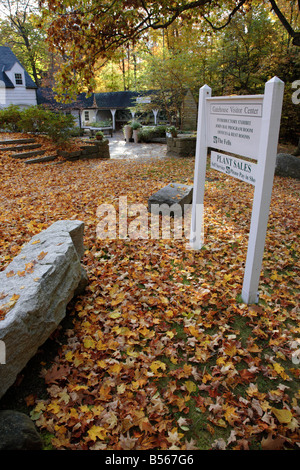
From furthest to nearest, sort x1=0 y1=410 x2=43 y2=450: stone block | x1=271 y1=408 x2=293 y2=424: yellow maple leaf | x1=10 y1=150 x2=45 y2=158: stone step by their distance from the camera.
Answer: x1=10 y1=150 x2=45 y2=158: stone step < x1=271 y1=408 x2=293 y2=424: yellow maple leaf < x1=0 y1=410 x2=43 y2=450: stone block

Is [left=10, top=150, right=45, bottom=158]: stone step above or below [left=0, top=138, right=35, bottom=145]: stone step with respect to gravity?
below

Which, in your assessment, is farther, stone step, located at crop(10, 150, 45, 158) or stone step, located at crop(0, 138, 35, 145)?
stone step, located at crop(0, 138, 35, 145)

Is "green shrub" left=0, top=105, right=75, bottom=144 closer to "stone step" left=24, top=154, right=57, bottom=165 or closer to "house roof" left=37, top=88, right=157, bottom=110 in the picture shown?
"stone step" left=24, top=154, right=57, bottom=165

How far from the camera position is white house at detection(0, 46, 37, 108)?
2502 centimetres

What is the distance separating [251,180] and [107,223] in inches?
131

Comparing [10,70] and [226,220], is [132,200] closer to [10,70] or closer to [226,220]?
[226,220]

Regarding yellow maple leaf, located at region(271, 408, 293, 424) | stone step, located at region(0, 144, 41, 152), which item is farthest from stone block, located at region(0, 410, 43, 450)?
stone step, located at region(0, 144, 41, 152)

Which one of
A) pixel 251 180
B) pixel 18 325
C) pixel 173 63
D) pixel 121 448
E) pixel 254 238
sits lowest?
pixel 121 448

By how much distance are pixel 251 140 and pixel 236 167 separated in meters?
0.43

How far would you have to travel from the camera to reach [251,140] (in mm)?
3027

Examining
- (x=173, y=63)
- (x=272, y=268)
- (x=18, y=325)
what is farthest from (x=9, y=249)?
(x=173, y=63)

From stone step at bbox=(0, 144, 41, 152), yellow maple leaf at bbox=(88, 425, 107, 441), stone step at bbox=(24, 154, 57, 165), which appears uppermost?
stone step at bbox=(0, 144, 41, 152)

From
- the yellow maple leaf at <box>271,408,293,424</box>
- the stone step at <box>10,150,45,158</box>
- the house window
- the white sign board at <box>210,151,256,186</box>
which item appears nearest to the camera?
the yellow maple leaf at <box>271,408,293,424</box>

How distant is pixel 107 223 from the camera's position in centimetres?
577
